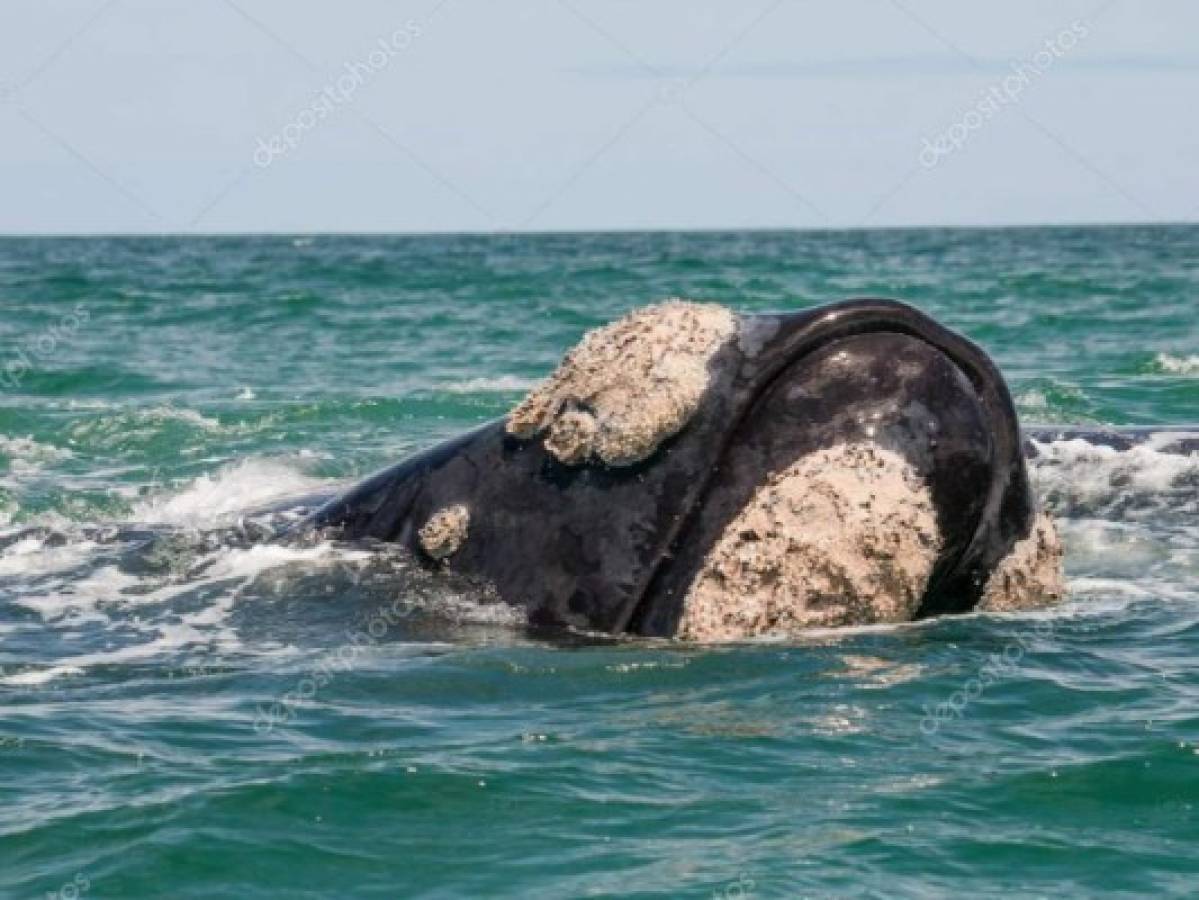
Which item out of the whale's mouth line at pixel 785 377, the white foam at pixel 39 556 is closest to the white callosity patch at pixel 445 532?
the whale's mouth line at pixel 785 377

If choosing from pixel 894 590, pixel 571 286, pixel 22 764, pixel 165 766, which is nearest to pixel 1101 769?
pixel 894 590

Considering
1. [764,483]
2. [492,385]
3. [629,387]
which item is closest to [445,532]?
[629,387]

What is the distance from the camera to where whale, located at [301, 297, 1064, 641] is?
6055 millimetres

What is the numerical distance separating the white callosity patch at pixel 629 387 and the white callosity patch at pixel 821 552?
1.13 ft

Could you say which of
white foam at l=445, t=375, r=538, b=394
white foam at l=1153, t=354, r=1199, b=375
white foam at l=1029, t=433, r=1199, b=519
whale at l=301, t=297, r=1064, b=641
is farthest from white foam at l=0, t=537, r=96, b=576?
Result: white foam at l=1153, t=354, r=1199, b=375

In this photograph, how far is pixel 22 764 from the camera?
550cm

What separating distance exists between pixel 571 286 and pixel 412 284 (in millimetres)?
3743

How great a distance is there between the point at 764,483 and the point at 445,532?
3.07ft

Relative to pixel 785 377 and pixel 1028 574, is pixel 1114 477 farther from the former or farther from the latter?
pixel 785 377

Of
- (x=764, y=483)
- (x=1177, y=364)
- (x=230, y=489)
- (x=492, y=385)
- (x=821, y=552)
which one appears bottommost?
(x=821, y=552)

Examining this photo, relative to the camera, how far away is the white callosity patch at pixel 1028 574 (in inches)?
253

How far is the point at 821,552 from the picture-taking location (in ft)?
20.2

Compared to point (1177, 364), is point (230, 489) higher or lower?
lower

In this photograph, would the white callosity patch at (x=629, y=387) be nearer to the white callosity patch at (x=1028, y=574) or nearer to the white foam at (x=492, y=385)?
the white callosity patch at (x=1028, y=574)
